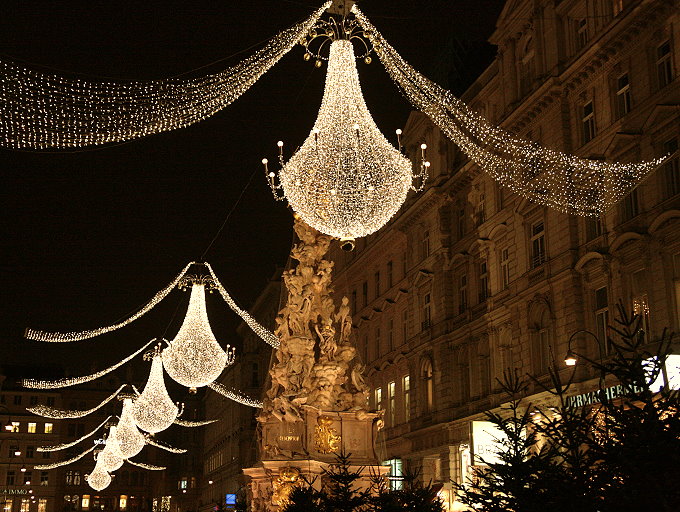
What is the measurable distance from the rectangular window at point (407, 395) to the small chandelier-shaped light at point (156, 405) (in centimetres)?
1469

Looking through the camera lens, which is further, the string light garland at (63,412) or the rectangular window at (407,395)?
the string light garland at (63,412)

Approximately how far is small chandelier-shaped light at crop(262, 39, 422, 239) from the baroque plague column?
6.91 m

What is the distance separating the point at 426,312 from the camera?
1789 inches

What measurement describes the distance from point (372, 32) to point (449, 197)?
2593 cm

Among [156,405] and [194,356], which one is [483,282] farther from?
[194,356]

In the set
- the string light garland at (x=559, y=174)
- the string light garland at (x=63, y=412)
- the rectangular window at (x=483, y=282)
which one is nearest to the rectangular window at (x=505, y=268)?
the rectangular window at (x=483, y=282)

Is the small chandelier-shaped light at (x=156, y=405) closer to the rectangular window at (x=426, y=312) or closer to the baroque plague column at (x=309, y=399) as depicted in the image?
the baroque plague column at (x=309, y=399)

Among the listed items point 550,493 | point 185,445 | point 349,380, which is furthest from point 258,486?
point 185,445

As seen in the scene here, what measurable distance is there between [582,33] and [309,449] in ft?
60.8

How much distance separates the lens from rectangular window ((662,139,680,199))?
26.4 metres

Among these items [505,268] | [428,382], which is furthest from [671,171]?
[428,382]

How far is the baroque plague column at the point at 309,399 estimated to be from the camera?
2300 cm

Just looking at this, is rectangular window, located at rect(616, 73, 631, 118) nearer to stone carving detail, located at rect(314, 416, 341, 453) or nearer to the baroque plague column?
the baroque plague column

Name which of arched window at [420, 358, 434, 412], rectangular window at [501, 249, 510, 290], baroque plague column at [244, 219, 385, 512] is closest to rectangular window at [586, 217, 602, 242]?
rectangular window at [501, 249, 510, 290]
